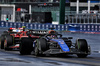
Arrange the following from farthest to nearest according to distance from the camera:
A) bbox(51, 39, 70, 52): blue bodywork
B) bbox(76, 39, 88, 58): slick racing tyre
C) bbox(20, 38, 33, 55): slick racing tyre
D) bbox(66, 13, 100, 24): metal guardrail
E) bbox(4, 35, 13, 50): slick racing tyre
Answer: bbox(66, 13, 100, 24): metal guardrail, bbox(4, 35, 13, 50): slick racing tyre, bbox(20, 38, 33, 55): slick racing tyre, bbox(76, 39, 88, 58): slick racing tyre, bbox(51, 39, 70, 52): blue bodywork

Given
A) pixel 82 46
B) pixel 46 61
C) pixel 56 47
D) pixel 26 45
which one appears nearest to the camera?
pixel 46 61

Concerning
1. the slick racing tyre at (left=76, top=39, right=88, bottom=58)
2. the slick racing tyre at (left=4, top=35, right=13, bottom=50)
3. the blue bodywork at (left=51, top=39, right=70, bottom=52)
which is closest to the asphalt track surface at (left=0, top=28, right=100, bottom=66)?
the slick racing tyre at (left=76, top=39, right=88, bottom=58)

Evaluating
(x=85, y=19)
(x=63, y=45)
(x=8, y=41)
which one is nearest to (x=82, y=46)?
(x=63, y=45)

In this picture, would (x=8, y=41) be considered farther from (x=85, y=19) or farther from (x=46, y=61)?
(x=85, y=19)

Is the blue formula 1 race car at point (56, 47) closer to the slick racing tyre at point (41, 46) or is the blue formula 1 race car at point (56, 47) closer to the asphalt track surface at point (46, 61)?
the slick racing tyre at point (41, 46)

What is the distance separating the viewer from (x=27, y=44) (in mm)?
16281

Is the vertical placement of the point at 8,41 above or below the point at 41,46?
below

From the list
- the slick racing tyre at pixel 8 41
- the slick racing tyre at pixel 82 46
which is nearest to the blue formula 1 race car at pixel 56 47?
the slick racing tyre at pixel 82 46

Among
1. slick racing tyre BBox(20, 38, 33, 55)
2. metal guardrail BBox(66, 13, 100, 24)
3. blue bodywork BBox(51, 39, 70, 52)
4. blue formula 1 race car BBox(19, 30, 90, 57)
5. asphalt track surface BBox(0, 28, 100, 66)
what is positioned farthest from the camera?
metal guardrail BBox(66, 13, 100, 24)

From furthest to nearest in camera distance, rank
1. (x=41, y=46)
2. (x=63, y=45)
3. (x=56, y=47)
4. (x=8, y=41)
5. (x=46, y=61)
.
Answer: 1. (x=8, y=41)
2. (x=56, y=47)
3. (x=63, y=45)
4. (x=41, y=46)
5. (x=46, y=61)

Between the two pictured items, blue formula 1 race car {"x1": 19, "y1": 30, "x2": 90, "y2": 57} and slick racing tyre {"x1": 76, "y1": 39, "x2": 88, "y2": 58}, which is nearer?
blue formula 1 race car {"x1": 19, "y1": 30, "x2": 90, "y2": 57}

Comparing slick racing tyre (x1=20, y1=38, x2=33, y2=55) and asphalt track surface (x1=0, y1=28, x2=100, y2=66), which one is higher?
slick racing tyre (x1=20, y1=38, x2=33, y2=55)

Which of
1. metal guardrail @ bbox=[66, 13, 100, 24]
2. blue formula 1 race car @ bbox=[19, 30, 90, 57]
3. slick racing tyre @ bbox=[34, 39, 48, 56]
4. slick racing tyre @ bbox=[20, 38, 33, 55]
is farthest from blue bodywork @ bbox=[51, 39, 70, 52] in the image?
metal guardrail @ bbox=[66, 13, 100, 24]

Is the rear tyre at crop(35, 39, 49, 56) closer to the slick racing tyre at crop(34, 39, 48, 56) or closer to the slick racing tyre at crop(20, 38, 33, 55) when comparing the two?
the slick racing tyre at crop(34, 39, 48, 56)
